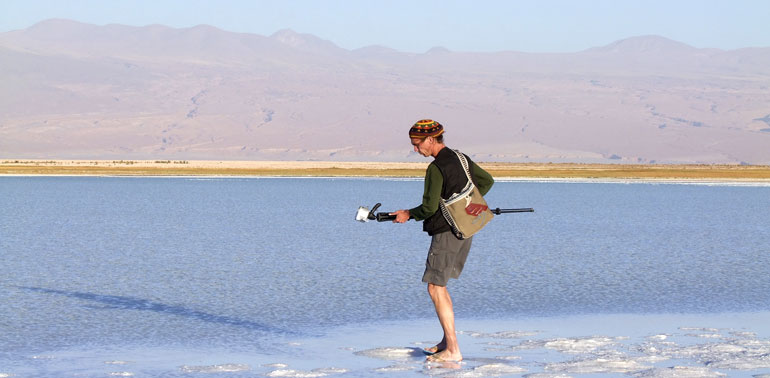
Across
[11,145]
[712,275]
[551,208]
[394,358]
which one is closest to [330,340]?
[394,358]

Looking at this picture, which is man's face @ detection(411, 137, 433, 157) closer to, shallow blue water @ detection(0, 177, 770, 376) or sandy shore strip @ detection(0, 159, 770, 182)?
shallow blue water @ detection(0, 177, 770, 376)

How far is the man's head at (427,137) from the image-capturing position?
28.9 ft

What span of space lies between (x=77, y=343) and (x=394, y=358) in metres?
2.75

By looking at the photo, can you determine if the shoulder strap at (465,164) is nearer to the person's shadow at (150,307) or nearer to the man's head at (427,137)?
the man's head at (427,137)

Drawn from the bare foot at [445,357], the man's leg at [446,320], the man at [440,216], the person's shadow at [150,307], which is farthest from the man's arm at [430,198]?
the person's shadow at [150,307]

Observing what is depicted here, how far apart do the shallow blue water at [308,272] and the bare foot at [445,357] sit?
178 centimetres

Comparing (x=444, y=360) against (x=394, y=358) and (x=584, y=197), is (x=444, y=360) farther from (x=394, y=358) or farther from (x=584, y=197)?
(x=584, y=197)

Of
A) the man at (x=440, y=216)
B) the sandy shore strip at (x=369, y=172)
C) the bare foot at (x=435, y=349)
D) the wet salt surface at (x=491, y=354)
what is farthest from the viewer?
the sandy shore strip at (x=369, y=172)

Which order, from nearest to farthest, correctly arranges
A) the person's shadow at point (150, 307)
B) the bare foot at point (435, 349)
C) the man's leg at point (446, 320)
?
the man's leg at point (446, 320) → the bare foot at point (435, 349) → the person's shadow at point (150, 307)

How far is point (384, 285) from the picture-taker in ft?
46.2

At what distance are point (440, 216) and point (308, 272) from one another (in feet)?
22.8

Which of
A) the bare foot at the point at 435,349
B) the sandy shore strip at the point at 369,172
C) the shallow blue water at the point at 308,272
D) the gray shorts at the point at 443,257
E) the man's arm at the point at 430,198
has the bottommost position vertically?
the sandy shore strip at the point at 369,172

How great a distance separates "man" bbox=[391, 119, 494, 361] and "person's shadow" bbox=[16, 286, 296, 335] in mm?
2049

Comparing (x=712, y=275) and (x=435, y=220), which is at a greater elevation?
(x=435, y=220)
